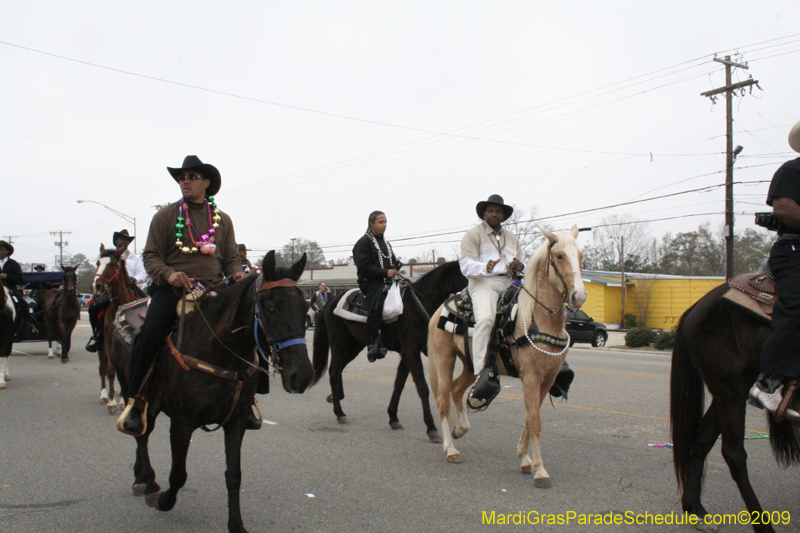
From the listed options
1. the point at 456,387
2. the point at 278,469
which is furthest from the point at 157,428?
the point at 456,387

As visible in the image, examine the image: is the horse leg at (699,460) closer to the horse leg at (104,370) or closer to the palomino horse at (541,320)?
the palomino horse at (541,320)

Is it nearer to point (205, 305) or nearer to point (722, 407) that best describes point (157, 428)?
point (205, 305)

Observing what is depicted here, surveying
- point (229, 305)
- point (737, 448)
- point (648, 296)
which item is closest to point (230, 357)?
point (229, 305)

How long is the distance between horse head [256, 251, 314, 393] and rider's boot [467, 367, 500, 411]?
92.3 inches

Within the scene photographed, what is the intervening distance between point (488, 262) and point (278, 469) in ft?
9.51

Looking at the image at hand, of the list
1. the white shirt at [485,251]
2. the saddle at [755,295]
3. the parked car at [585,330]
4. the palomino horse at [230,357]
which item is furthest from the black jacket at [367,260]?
the parked car at [585,330]

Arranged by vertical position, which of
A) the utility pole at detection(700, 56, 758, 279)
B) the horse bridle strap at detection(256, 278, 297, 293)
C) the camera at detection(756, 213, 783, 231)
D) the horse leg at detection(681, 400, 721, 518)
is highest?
the utility pole at detection(700, 56, 758, 279)

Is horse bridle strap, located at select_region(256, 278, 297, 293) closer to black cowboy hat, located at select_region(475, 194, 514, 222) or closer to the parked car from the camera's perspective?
black cowboy hat, located at select_region(475, 194, 514, 222)

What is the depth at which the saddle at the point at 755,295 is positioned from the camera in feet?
12.8

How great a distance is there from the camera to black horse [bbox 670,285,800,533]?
3928 millimetres

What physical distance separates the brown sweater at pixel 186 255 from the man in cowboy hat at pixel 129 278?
4.88 metres

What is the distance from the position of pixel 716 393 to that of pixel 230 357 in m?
3.41

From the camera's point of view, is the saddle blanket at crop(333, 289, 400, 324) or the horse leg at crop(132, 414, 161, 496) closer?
the horse leg at crop(132, 414, 161, 496)

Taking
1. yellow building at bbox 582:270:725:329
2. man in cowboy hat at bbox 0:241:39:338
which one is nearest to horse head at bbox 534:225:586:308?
man in cowboy hat at bbox 0:241:39:338
